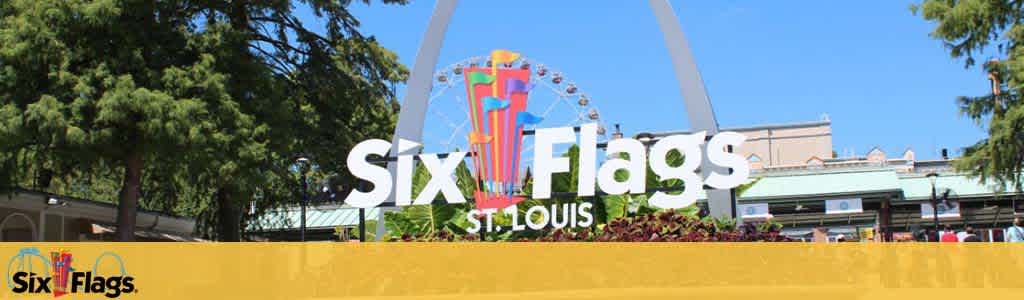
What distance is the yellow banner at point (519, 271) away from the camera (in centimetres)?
1040

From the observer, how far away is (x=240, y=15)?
2709 centimetres

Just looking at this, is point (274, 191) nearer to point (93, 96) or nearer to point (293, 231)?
point (93, 96)

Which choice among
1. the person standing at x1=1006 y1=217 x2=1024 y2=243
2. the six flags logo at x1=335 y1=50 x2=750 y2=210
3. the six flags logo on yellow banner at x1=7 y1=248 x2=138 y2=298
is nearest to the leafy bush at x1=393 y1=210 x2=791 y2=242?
the six flags logo at x1=335 y1=50 x2=750 y2=210

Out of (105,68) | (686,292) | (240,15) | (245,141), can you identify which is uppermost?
(240,15)

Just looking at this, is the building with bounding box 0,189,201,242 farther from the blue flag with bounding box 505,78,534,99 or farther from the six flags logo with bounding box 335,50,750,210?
the blue flag with bounding box 505,78,534,99

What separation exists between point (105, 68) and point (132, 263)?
42.8ft

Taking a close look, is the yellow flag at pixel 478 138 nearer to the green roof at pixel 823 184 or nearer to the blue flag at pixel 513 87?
the blue flag at pixel 513 87

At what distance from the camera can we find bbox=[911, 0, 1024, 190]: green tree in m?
23.5

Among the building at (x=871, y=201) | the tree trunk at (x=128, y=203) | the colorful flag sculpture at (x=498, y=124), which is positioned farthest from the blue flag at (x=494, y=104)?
the building at (x=871, y=201)

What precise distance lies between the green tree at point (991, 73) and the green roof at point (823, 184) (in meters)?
12.6

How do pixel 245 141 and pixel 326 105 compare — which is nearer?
pixel 245 141

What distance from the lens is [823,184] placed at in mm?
39438

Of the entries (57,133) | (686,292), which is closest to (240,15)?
(57,133)

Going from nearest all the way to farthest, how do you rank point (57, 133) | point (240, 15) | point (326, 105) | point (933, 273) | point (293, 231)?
point (933, 273)
point (57, 133)
point (240, 15)
point (326, 105)
point (293, 231)
